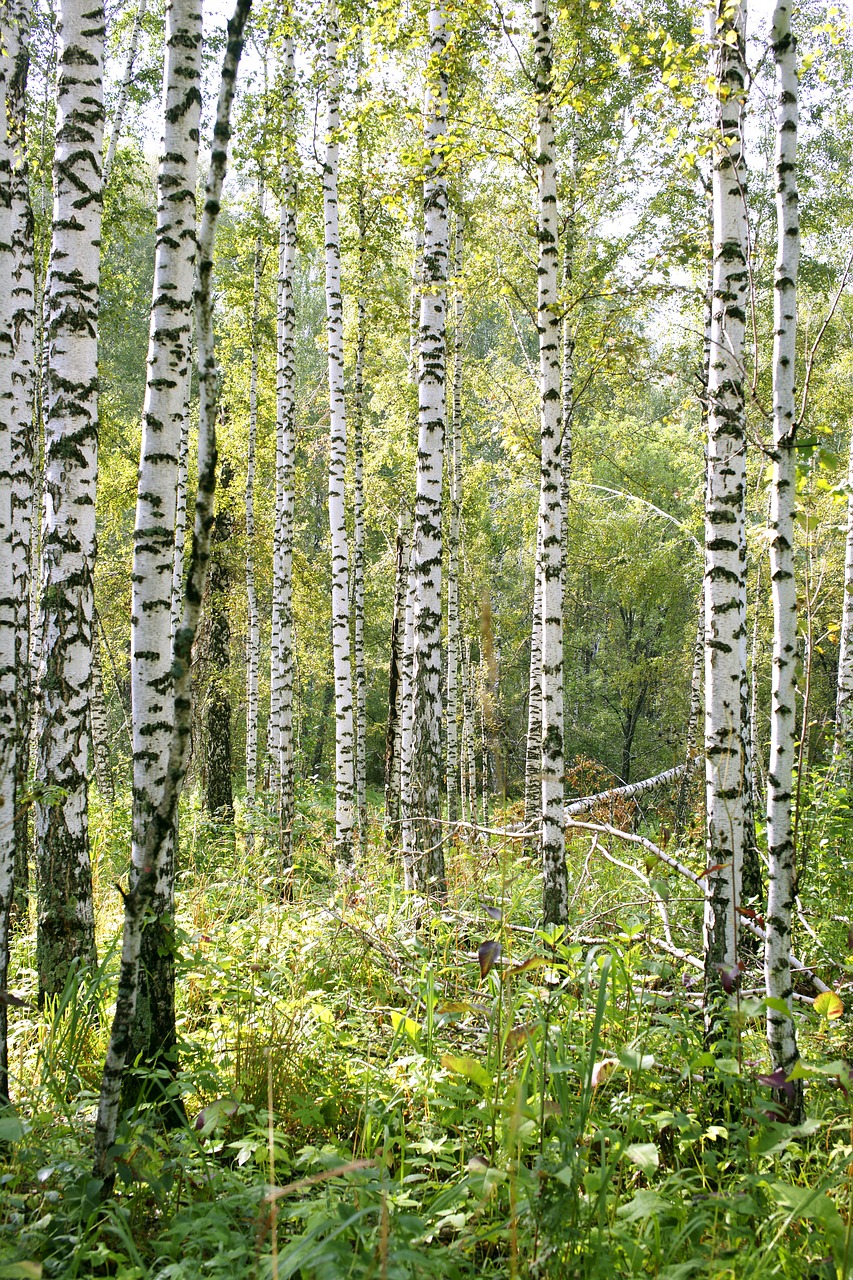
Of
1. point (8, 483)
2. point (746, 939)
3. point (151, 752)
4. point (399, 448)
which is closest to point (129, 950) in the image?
point (151, 752)

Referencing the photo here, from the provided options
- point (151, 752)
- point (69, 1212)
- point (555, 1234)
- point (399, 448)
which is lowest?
point (69, 1212)

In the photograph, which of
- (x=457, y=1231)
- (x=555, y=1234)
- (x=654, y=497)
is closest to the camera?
(x=555, y=1234)

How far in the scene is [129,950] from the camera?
2.29 m

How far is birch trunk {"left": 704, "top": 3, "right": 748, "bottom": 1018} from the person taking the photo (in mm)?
3316

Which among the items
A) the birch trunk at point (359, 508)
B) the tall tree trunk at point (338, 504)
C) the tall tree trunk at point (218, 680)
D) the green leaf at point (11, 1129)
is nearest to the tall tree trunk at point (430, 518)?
the tall tree trunk at point (338, 504)

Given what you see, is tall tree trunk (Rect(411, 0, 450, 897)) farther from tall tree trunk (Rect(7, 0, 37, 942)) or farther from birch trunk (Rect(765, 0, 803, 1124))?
birch trunk (Rect(765, 0, 803, 1124))

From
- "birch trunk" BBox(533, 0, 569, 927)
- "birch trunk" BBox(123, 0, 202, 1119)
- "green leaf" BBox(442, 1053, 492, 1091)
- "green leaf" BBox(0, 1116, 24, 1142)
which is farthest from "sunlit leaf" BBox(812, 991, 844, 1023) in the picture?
"birch trunk" BBox(533, 0, 569, 927)

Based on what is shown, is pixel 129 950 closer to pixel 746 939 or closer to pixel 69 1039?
pixel 69 1039

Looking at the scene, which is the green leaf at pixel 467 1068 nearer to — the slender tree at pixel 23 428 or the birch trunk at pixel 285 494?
the slender tree at pixel 23 428

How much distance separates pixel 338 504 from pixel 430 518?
254 centimetres

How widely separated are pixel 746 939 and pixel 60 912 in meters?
3.79

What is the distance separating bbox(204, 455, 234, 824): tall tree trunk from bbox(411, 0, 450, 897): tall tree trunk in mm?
6674

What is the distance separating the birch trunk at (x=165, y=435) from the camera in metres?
3.13

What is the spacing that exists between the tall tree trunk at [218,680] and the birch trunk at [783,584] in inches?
405
